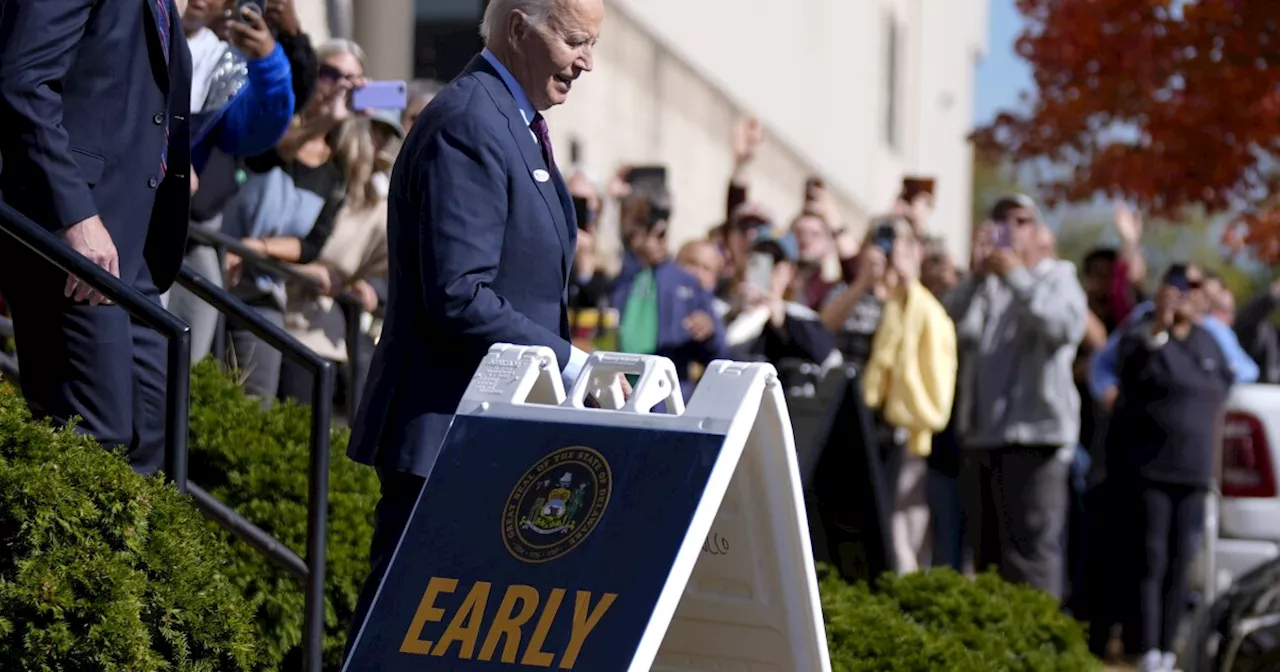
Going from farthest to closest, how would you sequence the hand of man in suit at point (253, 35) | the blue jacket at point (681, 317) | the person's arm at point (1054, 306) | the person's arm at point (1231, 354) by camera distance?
1. the person's arm at point (1231, 354)
2. the person's arm at point (1054, 306)
3. the blue jacket at point (681, 317)
4. the hand of man in suit at point (253, 35)

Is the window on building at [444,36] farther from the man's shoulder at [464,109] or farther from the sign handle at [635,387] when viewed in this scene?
the sign handle at [635,387]

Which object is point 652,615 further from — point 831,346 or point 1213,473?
point 1213,473

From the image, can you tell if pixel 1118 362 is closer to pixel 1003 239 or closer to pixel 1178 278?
pixel 1178 278

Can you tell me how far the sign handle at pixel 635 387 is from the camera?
14.6ft

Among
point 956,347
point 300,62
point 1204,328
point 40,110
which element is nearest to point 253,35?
point 300,62

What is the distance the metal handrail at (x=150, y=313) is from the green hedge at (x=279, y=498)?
0.96 metres

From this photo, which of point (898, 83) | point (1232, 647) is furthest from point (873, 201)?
point (1232, 647)

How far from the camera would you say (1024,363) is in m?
10.5

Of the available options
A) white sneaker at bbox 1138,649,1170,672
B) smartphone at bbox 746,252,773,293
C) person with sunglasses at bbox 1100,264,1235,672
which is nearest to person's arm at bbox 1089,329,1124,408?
person with sunglasses at bbox 1100,264,1235,672

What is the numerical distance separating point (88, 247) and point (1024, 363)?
638 cm

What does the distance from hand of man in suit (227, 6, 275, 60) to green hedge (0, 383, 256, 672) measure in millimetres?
2037

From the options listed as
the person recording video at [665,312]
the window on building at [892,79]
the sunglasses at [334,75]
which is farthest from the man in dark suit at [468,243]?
the window on building at [892,79]

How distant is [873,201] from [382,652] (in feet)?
94.0

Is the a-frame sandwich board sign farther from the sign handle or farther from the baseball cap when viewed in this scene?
the baseball cap
